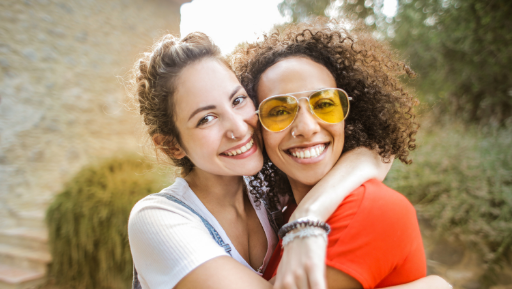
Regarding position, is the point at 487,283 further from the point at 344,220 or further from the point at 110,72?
the point at 110,72

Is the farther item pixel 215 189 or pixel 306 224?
pixel 215 189

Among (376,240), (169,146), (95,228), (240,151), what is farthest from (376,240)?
(95,228)

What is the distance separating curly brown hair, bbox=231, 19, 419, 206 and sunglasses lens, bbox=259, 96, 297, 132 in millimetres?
236

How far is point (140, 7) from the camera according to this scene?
848cm

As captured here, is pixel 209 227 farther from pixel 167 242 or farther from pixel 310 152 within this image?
pixel 310 152

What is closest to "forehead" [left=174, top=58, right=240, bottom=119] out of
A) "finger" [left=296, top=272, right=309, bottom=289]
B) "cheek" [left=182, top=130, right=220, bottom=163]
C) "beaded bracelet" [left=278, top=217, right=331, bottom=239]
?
"cheek" [left=182, top=130, right=220, bottom=163]

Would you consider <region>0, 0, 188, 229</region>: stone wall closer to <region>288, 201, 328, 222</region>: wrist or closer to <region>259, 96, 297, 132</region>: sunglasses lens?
<region>259, 96, 297, 132</region>: sunglasses lens

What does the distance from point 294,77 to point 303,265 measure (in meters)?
0.97

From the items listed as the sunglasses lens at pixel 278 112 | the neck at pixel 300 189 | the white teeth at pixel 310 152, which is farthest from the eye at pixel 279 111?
the neck at pixel 300 189

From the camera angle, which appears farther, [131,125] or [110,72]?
[131,125]

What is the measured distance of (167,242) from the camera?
1378 millimetres

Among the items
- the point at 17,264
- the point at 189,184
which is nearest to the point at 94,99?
the point at 17,264

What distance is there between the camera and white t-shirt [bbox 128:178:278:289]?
1323 millimetres

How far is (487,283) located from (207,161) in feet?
12.0
